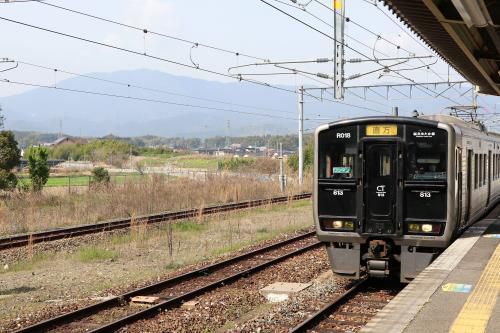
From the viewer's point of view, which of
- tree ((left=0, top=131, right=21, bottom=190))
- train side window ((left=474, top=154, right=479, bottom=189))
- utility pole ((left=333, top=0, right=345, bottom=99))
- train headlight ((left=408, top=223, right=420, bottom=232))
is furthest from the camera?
tree ((left=0, top=131, right=21, bottom=190))

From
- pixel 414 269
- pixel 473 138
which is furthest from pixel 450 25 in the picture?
pixel 414 269

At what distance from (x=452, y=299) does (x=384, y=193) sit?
3.29 meters

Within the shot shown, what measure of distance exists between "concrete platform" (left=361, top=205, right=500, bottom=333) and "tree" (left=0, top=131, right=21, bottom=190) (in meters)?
28.8

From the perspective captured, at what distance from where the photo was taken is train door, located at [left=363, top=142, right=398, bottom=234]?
32.8 feet

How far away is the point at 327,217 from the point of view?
10484 millimetres

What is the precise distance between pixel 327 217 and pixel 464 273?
8.97 ft

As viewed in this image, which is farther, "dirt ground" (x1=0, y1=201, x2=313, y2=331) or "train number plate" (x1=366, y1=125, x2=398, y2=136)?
"dirt ground" (x1=0, y1=201, x2=313, y2=331)

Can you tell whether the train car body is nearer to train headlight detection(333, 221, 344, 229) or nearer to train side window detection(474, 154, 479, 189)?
train headlight detection(333, 221, 344, 229)

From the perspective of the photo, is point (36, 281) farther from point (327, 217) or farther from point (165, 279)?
point (327, 217)

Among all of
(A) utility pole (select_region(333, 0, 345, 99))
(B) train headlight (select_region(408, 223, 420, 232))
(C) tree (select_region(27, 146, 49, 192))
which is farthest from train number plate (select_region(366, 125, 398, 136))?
(C) tree (select_region(27, 146, 49, 192))

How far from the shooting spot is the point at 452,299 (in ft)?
22.8

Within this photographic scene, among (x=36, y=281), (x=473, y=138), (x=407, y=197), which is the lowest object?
(x=36, y=281)

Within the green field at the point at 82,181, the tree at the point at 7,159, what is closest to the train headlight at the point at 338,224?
the green field at the point at 82,181

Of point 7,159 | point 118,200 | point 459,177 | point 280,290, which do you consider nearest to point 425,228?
point 459,177
